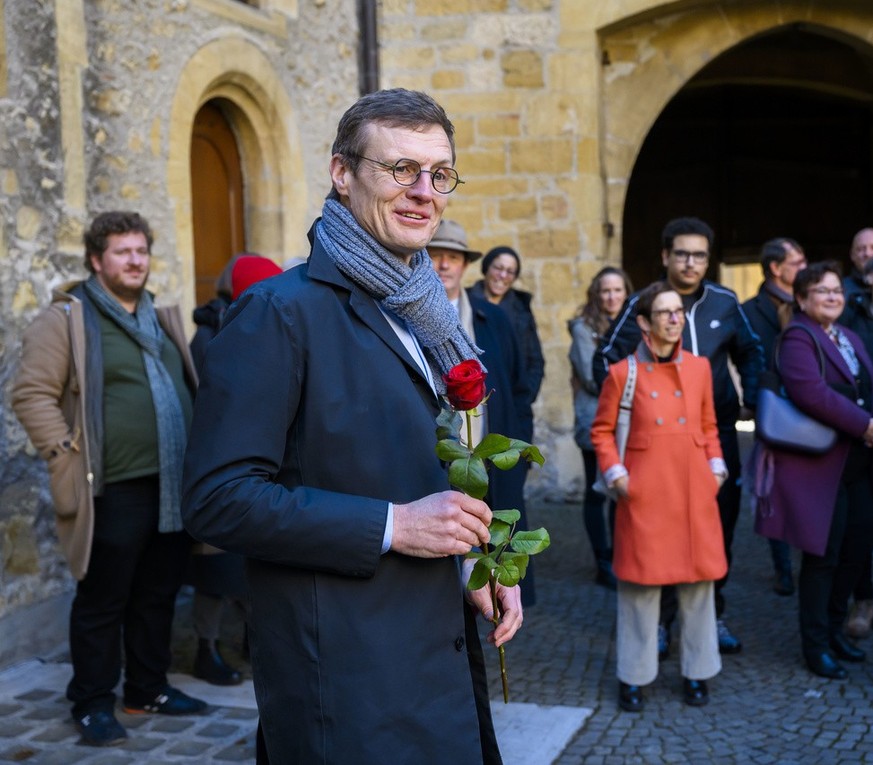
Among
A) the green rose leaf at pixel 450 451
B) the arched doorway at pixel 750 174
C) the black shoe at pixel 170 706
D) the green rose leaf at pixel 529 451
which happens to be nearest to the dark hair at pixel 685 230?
the black shoe at pixel 170 706

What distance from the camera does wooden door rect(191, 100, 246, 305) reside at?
24.0ft

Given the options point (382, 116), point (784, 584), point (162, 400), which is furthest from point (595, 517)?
point (382, 116)

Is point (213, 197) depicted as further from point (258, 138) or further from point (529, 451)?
Result: point (529, 451)

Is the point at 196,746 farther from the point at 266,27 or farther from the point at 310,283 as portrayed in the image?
the point at 266,27

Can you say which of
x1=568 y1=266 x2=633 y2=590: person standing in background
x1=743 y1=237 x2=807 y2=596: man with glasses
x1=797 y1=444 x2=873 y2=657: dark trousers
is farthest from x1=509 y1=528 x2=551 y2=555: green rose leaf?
x1=568 y1=266 x2=633 y2=590: person standing in background

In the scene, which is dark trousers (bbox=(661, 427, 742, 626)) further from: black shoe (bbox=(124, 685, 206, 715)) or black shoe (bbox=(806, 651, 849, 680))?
black shoe (bbox=(124, 685, 206, 715))

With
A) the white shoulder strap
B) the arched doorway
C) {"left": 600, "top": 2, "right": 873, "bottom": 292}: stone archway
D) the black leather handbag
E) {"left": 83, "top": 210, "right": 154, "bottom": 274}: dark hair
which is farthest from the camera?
the arched doorway

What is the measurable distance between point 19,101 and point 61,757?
293cm

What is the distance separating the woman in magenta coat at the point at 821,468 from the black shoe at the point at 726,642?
40 centimetres

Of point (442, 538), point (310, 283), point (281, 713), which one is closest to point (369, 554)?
point (442, 538)

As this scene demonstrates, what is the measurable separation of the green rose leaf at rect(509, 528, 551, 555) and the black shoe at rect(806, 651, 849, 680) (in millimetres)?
3170

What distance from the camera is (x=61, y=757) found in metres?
3.89

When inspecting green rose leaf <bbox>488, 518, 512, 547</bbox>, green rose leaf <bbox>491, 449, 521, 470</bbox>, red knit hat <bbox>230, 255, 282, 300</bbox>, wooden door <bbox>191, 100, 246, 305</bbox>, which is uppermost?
wooden door <bbox>191, 100, 246, 305</bbox>

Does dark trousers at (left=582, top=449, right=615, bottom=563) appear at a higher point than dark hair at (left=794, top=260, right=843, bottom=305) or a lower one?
lower
